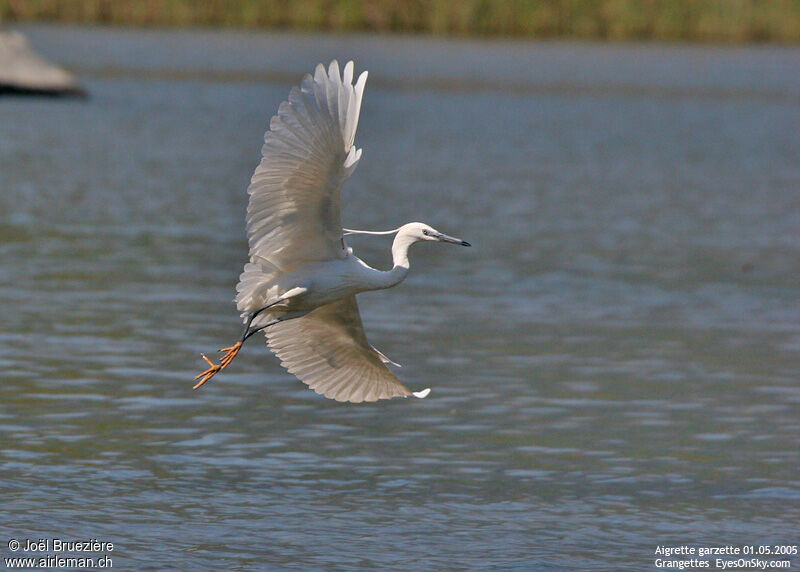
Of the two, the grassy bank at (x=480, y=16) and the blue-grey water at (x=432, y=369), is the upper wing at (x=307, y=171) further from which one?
the grassy bank at (x=480, y=16)

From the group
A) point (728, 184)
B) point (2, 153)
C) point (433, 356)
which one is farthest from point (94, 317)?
point (728, 184)

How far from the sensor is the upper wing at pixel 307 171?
7203 millimetres

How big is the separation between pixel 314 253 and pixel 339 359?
2.48ft

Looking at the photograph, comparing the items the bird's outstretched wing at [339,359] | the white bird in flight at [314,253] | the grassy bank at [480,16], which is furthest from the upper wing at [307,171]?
the grassy bank at [480,16]

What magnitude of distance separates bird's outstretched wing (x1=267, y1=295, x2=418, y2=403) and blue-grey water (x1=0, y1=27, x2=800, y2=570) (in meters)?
0.54

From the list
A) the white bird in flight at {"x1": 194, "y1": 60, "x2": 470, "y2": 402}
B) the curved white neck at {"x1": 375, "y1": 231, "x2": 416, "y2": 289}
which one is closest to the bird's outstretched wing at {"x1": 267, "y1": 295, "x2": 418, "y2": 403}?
the white bird in flight at {"x1": 194, "y1": 60, "x2": 470, "y2": 402}

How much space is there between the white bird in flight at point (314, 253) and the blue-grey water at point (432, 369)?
0.67 meters

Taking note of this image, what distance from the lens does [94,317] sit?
40.8ft

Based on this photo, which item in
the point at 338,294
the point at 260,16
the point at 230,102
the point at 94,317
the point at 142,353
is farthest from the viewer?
the point at 260,16

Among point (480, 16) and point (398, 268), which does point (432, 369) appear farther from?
point (480, 16)

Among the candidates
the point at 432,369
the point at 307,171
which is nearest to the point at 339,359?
the point at 307,171

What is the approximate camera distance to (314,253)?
791 cm

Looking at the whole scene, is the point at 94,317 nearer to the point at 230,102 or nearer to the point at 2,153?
the point at 2,153

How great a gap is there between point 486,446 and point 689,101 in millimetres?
28344
